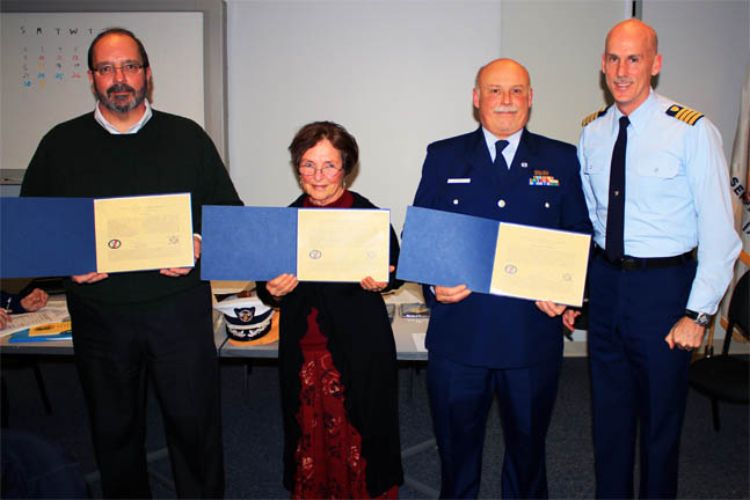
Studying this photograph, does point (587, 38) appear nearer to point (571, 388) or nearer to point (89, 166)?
point (571, 388)

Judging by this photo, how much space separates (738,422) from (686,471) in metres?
0.81

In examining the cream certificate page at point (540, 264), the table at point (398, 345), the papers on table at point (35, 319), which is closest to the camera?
the cream certificate page at point (540, 264)

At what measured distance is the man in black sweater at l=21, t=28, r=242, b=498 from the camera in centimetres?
211

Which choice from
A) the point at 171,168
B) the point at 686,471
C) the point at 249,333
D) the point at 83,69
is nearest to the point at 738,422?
the point at 686,471

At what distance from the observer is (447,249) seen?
1.93 metres

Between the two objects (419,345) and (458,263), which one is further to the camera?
(419,345)

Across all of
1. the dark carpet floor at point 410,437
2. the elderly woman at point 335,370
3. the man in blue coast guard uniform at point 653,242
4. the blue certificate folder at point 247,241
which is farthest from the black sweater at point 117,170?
the man in blue coast guard uniform at point 653,242

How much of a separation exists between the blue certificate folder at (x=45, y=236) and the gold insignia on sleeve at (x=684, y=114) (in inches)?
83.4

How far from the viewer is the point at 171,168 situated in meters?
2.16

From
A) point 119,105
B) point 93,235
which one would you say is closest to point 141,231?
point 93,235

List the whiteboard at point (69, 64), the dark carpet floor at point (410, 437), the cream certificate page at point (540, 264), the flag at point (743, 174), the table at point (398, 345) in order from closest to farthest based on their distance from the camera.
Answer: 1. the cream certificate page at point (540, 264)
2. the table at point (398, 345)
3. the dark carpet floor at point (410, 437)
4. the flag at point (743, 174)
5. the whiteboard at point (69, 64)

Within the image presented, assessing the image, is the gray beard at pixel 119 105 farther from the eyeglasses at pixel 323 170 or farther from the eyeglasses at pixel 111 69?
the eyeglasses at pixel 323 170

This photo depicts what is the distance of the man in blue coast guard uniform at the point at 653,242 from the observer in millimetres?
2004

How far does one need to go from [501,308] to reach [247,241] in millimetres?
929
